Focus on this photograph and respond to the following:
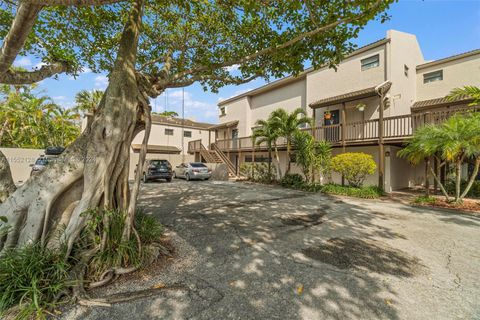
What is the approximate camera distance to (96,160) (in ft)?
11.0

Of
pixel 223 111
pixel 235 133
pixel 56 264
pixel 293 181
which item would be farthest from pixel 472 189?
pixel 223 111

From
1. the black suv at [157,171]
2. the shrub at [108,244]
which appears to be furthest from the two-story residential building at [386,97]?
the shrub at [108,244]

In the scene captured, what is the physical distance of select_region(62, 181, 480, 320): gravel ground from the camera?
96.3 inches

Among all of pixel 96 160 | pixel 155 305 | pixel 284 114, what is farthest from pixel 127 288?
pixel 284 114

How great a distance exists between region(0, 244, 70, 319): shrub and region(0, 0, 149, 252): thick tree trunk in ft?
0.77

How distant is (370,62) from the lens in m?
12.8

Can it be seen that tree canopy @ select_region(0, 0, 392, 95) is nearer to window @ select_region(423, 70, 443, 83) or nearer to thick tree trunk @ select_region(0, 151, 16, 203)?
thick tree trunk @ select_region(0, 151, 16, 203)

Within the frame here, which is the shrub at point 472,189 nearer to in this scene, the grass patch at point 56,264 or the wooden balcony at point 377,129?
the wooden balcony at point 377,129

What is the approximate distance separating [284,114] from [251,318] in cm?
1186

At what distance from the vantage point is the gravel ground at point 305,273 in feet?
8.03

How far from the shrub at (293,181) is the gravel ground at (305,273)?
21.0ft

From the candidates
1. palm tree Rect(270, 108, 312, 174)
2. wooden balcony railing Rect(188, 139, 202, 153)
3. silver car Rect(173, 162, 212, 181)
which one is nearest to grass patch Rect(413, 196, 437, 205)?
palm tree Rect(270, 108, 312, 174)

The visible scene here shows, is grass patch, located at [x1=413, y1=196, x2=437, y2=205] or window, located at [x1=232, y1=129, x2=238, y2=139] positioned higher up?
window, located at [x1=232, y1=129, x2=238, y2=139]

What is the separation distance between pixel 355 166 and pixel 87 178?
417 inches
